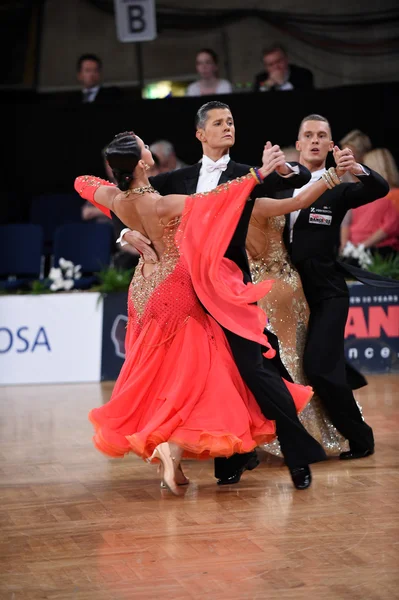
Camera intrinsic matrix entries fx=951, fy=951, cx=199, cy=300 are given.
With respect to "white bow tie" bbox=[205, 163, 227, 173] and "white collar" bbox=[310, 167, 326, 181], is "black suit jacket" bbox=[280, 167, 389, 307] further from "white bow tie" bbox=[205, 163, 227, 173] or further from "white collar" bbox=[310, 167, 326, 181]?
"white bow tie" bbox=[205, 163, 227, 173]

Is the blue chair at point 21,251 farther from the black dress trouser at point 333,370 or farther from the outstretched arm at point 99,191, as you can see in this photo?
the black dress trouser at point 333,370

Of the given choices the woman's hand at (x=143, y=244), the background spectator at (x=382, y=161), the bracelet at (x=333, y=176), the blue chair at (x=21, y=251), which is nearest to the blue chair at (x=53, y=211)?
the blue chair at (x=21, y=251)

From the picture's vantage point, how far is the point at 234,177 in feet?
14.5

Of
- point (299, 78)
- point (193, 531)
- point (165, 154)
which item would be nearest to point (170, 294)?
point (193, 531)

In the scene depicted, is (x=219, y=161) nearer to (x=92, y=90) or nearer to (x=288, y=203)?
(x=288, y=203)

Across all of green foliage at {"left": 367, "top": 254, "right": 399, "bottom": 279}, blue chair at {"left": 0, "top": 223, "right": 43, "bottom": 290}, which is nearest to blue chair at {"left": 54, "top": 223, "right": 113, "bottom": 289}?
blue chair at {"left": 0, "top": 223, "right": 43, "bottom": 290}

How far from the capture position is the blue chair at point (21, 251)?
8273 mm

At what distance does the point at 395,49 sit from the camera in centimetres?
924

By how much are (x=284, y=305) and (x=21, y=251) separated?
162 inches

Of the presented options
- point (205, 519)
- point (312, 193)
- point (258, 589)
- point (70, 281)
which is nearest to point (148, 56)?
point (70, 281)

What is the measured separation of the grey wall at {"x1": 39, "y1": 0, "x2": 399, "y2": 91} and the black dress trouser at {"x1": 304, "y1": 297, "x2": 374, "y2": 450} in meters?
5.22

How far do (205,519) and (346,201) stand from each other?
1803mm

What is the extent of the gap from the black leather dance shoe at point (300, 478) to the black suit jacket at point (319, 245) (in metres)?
1.00

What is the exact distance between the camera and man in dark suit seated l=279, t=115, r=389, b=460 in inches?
185
